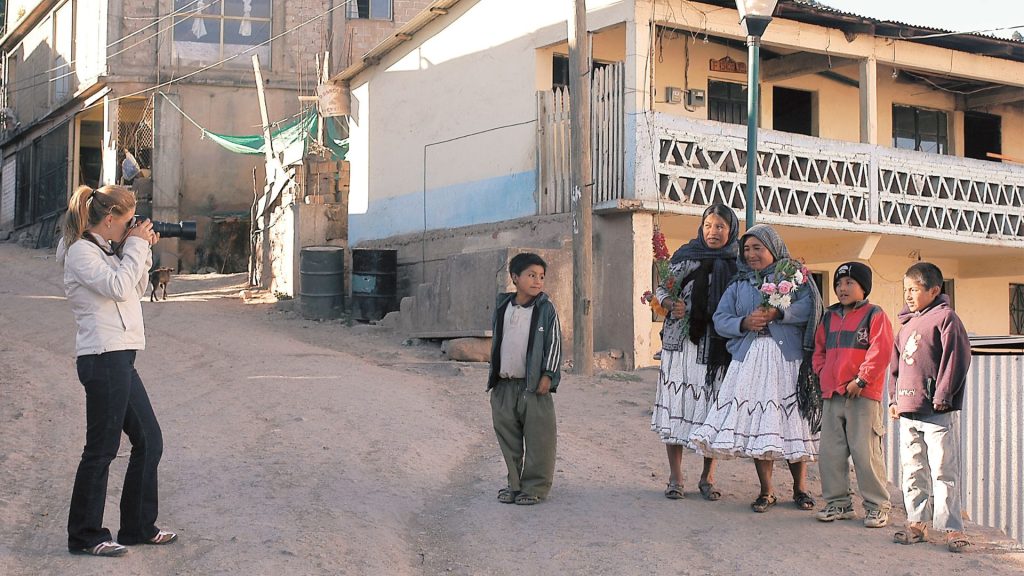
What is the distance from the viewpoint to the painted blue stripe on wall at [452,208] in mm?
14438

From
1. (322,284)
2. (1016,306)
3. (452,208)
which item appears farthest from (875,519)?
(1016,306)

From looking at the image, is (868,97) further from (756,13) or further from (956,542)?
(956,542)

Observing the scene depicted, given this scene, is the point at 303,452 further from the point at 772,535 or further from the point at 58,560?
the point at 772,535

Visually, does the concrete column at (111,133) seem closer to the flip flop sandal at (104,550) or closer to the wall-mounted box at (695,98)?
the wall-mounted box at (695,98)

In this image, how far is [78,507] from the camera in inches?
197

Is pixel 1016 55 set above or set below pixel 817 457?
above

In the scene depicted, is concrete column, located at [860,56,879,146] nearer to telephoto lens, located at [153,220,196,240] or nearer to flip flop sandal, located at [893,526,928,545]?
flip flop sandal, located at [893,526,928,545]

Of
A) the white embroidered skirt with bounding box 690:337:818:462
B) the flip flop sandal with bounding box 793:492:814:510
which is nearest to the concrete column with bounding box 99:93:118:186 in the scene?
the white embroidered skirt with bounding box 690:337:818:462

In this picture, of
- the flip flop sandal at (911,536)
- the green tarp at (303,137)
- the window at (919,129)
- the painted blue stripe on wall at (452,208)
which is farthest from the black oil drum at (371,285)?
the flip flop sandal at (911,536)

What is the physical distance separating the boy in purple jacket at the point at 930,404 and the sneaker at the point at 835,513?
32 cm

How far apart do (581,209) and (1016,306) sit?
474 inches

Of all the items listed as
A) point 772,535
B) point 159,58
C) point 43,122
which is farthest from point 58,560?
point 43,122

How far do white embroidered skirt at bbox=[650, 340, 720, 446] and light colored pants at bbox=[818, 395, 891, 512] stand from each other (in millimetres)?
713

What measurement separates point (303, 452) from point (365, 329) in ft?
25.5
